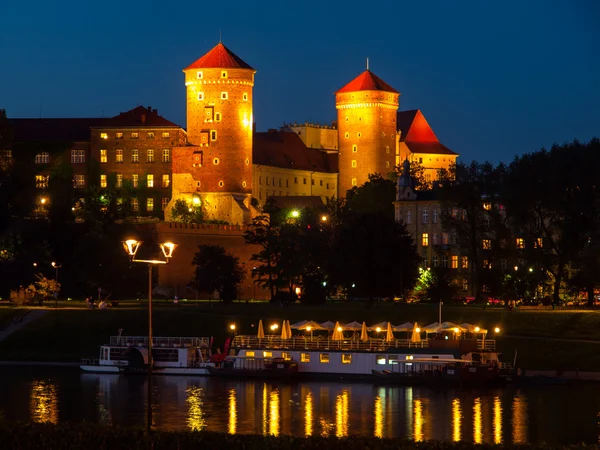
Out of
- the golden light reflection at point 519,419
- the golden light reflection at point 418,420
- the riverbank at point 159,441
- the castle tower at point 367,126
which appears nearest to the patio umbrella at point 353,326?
the golden light reflection at point 418,420

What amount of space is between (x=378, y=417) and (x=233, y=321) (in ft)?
93.6

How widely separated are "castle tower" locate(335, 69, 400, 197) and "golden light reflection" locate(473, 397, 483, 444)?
109405 millimetres

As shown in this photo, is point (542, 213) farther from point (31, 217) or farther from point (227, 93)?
point (227, 93)

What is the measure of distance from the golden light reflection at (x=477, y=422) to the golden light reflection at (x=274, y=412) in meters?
7.30

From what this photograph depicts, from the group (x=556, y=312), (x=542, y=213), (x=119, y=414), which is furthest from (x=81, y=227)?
(x=119, y=414)

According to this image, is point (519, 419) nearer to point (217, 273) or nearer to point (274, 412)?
point (274, 412)

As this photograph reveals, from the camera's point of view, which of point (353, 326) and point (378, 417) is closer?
point (378, 417)

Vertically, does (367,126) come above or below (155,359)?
above

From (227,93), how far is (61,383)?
254 ft

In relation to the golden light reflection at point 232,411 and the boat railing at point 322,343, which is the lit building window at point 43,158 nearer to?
the boat railing at point 322,343

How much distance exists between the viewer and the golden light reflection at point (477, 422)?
5372 centimetres

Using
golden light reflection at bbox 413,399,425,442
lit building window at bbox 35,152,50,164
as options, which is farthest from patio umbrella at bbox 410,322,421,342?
lit building window at bbox 35,152,50,164

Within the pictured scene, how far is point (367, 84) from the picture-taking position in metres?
175

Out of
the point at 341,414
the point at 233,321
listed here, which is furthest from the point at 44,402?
the point at 233,321
